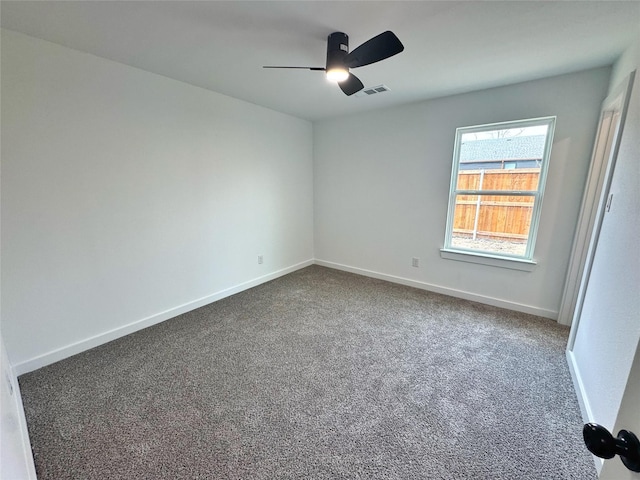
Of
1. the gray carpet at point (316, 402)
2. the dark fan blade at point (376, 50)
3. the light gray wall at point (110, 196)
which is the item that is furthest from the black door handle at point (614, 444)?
the light gray wall at point (110, 196)

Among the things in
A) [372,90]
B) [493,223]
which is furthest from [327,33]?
[493,223]

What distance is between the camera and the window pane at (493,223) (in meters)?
2.95

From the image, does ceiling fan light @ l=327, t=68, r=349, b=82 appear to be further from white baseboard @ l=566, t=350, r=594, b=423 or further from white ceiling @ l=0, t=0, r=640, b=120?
white baseboard @ l=566, t=350, r=594, b=423

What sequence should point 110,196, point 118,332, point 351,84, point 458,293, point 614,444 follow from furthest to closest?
1. point 458,293
2. point 118,332
3. point 110,196
4. point 351,84
5. point 614,444

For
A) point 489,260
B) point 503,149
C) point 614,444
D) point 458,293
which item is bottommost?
point 458,293

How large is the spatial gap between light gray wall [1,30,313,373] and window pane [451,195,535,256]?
8.84ft

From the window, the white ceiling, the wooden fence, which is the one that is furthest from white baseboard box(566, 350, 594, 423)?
the white ceiling

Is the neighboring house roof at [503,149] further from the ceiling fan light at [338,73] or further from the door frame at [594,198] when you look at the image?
the ceiling fan light at [338,73]

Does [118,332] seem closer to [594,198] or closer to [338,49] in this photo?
[338,49]

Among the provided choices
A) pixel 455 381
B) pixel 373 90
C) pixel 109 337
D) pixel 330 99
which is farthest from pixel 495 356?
pixel 109 337

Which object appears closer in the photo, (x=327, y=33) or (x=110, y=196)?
(x=327, y=33)

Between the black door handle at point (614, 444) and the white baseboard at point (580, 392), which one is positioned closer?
the black door handle at point (614, 444)

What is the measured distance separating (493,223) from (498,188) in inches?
16.0

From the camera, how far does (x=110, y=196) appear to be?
239cm
